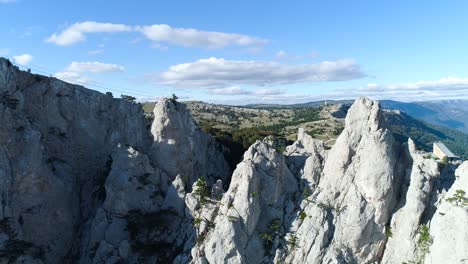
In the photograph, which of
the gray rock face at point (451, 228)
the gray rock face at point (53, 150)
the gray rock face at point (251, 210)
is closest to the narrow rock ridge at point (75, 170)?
the gray rock face at point (53, 150)

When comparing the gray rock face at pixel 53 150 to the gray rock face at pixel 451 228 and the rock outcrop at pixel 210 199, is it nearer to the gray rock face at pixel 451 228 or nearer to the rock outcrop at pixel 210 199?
the rock outcrop at pixel 210 199

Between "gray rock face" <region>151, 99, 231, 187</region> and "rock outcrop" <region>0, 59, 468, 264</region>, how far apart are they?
50cm

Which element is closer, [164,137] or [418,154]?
[418,154]

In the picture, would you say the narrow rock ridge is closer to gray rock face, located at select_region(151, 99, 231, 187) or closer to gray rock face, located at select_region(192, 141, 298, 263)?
gray rock face, located at select_region(151, 99, 231, 187)

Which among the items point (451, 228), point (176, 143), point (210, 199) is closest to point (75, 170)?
point (176, 143)

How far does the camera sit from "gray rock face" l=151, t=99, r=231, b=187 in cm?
6294

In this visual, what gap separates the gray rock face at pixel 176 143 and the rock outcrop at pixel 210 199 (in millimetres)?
499

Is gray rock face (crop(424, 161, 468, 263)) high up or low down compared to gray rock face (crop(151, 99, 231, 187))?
down

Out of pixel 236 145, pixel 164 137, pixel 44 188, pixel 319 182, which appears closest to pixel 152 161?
pixel 164 137

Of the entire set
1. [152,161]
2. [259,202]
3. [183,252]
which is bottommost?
[183,252]

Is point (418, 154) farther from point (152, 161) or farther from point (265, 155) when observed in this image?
point (152, 161)

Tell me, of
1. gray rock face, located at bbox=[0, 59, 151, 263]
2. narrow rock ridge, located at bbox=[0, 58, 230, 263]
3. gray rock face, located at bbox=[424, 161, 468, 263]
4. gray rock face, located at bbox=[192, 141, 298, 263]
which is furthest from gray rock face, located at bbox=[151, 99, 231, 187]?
gray rock face, located at bbox=[424, 161, 468, 263]

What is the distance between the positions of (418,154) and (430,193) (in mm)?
6350

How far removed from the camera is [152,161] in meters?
62.2
